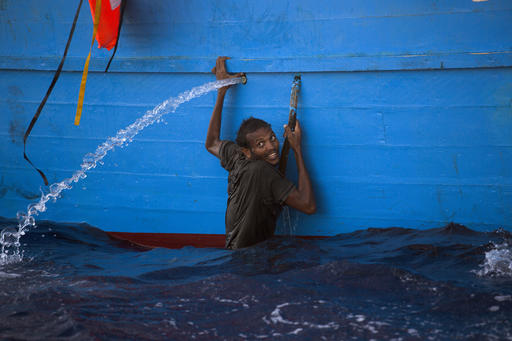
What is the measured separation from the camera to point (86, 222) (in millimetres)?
3887

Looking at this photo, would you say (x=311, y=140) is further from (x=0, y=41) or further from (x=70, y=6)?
(x=0, y=41)

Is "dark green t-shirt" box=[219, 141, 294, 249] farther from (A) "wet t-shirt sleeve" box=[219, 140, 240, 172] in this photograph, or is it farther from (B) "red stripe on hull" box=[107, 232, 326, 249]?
(B) "red stripe on hull" box=[107, 232, 326, 249]

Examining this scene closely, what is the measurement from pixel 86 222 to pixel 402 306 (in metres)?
2.51

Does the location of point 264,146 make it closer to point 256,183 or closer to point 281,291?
point 256,183

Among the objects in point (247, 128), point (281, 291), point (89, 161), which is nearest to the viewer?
point (281, 291)

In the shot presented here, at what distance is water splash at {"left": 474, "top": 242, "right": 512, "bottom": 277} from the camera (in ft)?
8.49

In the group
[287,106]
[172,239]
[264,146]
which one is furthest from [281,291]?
[172,239]

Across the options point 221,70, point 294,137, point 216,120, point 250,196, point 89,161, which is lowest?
point 250,196

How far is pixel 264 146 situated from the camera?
320 cm

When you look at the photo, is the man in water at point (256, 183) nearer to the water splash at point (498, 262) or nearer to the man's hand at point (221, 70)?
the man's hand at point (221, 70)

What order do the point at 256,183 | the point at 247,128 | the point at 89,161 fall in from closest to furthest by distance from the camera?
the point at 256,183 < the point at 247,128 < the point at 89,161

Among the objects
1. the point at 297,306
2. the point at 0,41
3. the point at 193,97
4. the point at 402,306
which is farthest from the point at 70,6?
the point at 402,306

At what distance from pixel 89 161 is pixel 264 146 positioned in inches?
54.2

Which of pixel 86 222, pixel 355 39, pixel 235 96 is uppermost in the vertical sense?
pixel 355 39
